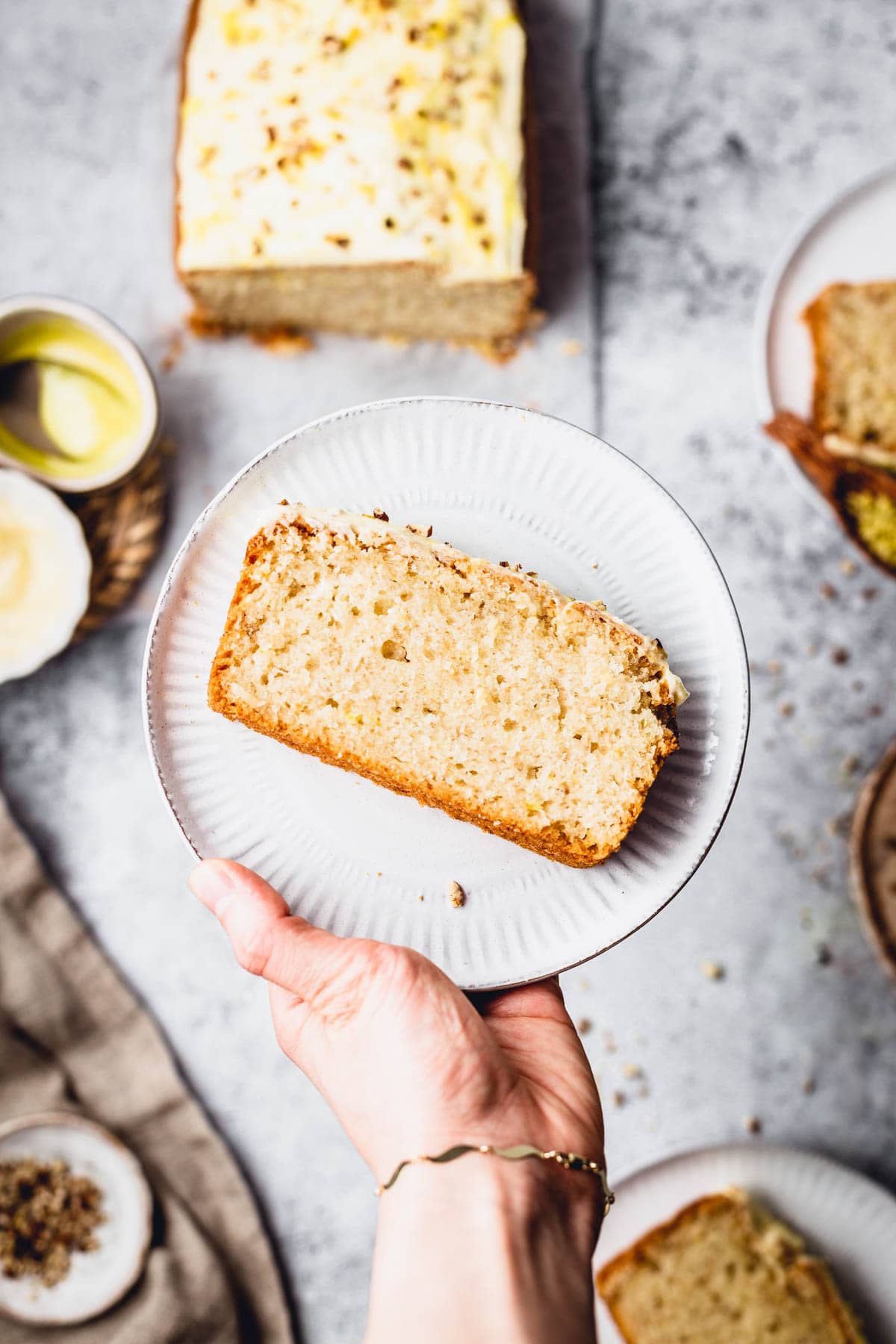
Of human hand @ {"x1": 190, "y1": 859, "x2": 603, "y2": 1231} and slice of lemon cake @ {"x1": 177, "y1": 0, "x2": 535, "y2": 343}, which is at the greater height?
slice of lemon cake @ {"x1": 177, "y1": 0, "x2": 535, "y2": 343}

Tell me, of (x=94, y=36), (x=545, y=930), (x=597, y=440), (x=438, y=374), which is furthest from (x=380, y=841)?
(x=94, y=36)

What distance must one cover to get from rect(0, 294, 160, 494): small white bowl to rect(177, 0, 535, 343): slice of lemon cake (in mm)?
295

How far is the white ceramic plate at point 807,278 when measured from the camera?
327 centimetres

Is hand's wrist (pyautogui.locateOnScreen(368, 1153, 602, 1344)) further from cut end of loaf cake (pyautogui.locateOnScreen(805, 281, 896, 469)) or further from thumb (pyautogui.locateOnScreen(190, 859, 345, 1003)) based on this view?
cut end of loaf cake (pyautogui.locateOnScreen(805, 281, 896, 469))

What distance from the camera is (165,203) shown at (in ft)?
11.2

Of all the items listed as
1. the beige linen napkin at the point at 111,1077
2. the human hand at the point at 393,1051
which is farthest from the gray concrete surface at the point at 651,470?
the human hand at the point at 393,1051

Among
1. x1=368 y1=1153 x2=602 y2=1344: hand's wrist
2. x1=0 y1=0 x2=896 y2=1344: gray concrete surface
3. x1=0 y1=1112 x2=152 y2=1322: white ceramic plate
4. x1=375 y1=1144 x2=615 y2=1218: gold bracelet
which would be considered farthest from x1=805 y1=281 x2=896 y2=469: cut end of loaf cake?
x1=0 y1=1112 x2=152 y2=1322: white ceramic plate

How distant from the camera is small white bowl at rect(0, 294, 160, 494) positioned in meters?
2.99

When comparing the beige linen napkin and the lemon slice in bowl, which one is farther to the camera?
the beige linen napkin

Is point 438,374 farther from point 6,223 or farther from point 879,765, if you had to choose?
point 879,765

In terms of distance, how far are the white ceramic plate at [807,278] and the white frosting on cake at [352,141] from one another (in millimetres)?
875

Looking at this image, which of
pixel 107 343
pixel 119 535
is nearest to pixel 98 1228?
pixel 119 535

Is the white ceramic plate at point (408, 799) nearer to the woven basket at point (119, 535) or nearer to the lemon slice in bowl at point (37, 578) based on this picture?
the lemon slice in bowl at point (37, 578)

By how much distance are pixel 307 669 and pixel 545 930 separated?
794 millimetres
